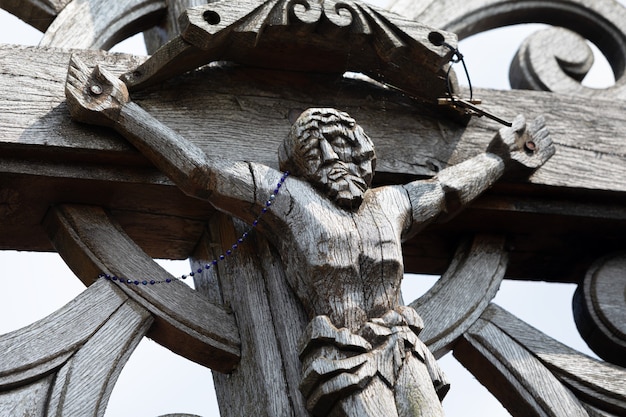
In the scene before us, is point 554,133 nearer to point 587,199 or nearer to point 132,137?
point 587,199

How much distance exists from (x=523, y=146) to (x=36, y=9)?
3.77 ft

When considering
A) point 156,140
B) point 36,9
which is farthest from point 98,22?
point 156,140

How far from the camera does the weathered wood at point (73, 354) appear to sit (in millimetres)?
2430

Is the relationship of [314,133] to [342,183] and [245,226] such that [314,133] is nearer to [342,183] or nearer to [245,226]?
[342,183]

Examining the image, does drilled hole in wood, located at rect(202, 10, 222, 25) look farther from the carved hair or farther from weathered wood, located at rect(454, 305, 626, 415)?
weathered wood, located at rect(454, 305, 626, 415)

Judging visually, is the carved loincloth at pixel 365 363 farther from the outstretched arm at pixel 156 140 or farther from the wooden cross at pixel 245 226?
the outstretched arm at pixel 156 140

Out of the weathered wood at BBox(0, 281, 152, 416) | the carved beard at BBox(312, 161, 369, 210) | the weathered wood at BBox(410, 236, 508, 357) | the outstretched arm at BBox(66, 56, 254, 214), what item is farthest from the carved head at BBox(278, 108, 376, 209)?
the weathered wood at BBox(0, 281, 152, 416)

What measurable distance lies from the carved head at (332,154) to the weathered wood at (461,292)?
318 millimetres

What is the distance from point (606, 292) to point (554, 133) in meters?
0.40

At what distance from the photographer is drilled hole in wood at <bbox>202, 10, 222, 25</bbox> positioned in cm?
274

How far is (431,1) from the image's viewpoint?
3.46 meters

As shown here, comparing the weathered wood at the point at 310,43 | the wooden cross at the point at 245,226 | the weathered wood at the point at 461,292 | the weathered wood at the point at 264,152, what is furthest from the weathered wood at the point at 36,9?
the weathered wood at the point at 461,292

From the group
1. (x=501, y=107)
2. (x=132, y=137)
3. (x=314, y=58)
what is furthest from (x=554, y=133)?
(x=132, y=137)

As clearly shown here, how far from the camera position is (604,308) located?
117 inches
